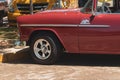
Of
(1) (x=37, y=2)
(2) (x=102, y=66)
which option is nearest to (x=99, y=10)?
(2) (x=102, y=66)

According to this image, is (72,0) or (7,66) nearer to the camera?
(7,66)

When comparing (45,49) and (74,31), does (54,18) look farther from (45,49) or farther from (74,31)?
(45,49)

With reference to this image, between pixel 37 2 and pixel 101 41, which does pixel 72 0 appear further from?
pixel 101 41

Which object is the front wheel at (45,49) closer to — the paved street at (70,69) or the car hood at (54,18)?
the paved street at (70,69)

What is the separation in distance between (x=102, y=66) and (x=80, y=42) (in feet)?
2.41

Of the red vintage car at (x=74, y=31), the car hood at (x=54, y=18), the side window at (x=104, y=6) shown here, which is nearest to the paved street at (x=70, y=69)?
the red vintage car at (x=74, y=31)

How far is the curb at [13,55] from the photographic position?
10953 millimetres

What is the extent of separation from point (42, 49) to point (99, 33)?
4.85 ft

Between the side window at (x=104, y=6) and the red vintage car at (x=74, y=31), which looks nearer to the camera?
the red vintage car at (x=74, y=31)

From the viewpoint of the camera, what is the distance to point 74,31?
32.5 ft

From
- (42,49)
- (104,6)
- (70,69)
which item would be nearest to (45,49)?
(42,49)

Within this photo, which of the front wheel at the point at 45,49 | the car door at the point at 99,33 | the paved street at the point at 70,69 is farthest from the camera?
the front wheel at the point at 45,49

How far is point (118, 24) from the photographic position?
31.2 feet

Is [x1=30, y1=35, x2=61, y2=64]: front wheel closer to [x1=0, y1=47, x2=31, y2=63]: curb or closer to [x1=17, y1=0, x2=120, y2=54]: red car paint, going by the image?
[x1=17, y1=0, x2=120, y2=54]: red car paint
